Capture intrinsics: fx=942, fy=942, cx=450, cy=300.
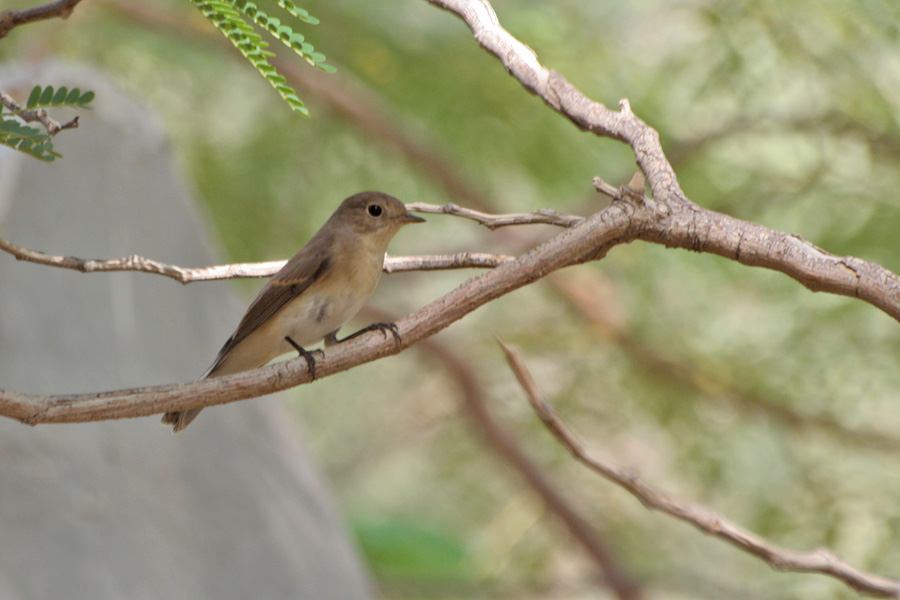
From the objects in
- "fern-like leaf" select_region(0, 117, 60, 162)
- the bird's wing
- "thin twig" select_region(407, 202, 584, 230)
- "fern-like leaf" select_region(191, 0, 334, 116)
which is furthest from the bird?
"fern-like leaf" select_region(0, 117, 60, 162)

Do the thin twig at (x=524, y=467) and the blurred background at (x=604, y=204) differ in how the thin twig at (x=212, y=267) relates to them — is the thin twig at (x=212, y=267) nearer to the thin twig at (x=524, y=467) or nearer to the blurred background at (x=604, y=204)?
the blurred background at (x=604, y=204)

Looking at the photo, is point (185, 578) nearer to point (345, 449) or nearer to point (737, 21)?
point (737, 21)

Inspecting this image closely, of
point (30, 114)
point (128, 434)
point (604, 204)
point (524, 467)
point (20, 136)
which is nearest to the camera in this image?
point (20, 136)

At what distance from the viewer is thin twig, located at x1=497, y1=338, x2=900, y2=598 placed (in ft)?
7.18

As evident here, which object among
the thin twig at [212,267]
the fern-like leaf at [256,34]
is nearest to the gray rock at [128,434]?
the thin twig at [212,267]

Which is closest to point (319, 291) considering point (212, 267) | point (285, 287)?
point (285, 287)

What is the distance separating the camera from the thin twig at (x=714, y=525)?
86.2 inches

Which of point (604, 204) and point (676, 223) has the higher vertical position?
point (604, 204)

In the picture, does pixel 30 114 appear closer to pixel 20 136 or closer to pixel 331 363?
pixel 20 136

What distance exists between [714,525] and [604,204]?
11.6 ft

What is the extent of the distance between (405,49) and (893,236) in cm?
293

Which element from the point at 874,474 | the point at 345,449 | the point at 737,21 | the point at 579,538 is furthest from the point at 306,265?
the point at 345,449

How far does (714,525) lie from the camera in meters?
2.22

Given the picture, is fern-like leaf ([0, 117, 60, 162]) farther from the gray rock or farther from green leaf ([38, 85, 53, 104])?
the gray rock
